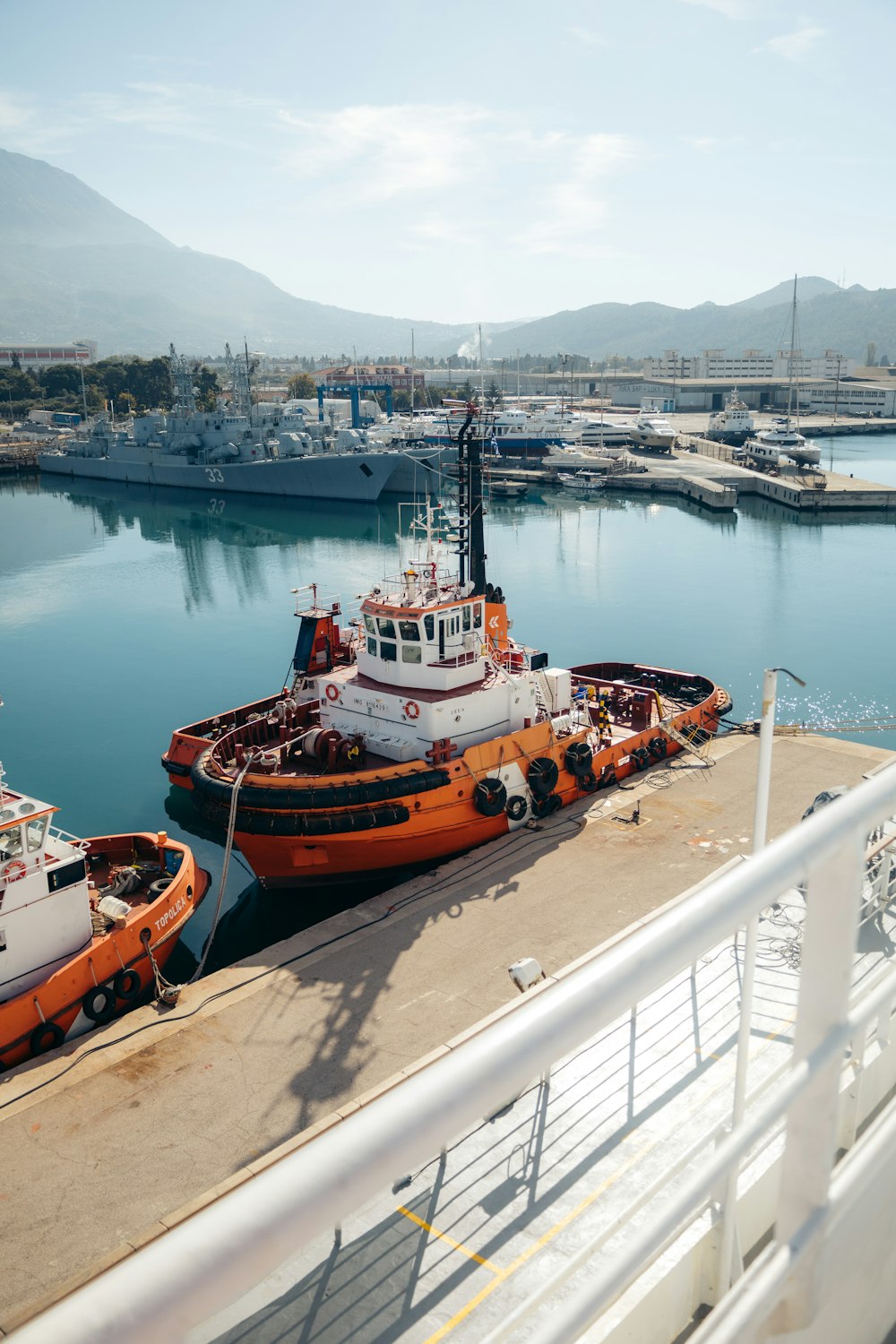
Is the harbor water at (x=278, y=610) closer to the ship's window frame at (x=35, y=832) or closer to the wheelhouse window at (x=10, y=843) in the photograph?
the ship's window frame at (x=35, y=832)

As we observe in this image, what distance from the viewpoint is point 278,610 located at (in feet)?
119

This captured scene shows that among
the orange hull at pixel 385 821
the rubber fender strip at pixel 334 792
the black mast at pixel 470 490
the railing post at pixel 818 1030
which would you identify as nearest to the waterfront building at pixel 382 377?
the black mast at pixel 470 490

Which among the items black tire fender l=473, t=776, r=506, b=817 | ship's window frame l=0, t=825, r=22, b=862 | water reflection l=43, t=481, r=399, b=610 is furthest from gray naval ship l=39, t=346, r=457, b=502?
ship's window frame l=0, t=825, r=22, b=862

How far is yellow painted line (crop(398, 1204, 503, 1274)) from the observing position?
5957mm

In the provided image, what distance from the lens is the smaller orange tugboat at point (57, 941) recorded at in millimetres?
10953

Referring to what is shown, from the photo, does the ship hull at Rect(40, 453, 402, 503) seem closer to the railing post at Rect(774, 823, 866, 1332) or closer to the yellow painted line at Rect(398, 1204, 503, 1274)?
the yellow painted line at Rect(398, 1204, 503, 1274)

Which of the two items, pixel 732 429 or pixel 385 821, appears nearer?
pixel 385 821

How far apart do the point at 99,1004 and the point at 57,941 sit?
0.93 meters

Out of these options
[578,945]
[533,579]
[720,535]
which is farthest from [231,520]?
[578,945]

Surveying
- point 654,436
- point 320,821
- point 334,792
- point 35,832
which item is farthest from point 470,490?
point 654,436

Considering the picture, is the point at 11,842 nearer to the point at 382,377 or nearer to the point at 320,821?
the point at 320,821

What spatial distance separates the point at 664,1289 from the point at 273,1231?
2.30m

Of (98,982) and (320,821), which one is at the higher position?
(320,821)

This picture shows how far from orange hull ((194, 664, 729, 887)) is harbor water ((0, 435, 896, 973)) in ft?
3.48
